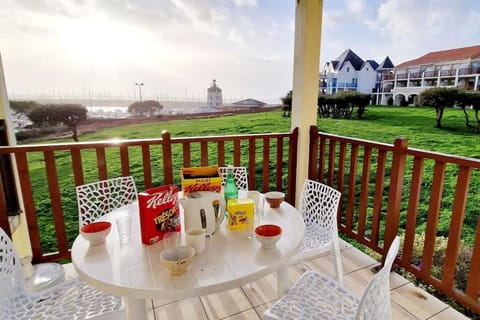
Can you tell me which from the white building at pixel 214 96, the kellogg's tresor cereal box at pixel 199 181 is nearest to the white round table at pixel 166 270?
the kellogg's tresor cereal box at pixel 199 181

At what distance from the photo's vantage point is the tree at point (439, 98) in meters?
4.08

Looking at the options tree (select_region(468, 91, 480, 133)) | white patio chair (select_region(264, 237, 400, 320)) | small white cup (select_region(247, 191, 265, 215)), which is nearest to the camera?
white patio chair (select_region(264, 237, 400, 320))

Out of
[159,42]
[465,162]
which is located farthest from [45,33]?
[465,162]

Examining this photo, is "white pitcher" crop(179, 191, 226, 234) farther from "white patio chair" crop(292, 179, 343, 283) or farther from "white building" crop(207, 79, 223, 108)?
"white building" crop(207, 79, 223, 108)

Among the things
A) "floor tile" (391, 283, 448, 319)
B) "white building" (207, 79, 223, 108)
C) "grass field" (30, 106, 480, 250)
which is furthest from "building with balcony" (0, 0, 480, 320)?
"white building" (207, 79, 223, 108)

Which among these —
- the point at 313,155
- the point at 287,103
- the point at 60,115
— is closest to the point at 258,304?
the point at 313,155

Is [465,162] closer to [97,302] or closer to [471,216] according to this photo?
[97,302]

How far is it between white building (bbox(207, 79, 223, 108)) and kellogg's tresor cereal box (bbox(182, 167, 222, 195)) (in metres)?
3.38

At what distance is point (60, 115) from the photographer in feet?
12.6

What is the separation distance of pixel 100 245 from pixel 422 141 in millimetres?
5727

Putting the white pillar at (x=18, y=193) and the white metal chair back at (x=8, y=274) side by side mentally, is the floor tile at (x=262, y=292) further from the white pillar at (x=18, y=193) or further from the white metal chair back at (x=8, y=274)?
the white pillar at (x=18, y=193)

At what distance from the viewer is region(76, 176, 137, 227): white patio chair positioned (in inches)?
70.0

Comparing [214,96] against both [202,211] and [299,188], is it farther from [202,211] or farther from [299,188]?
[202,211]

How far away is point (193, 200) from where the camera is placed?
113 centimetres
